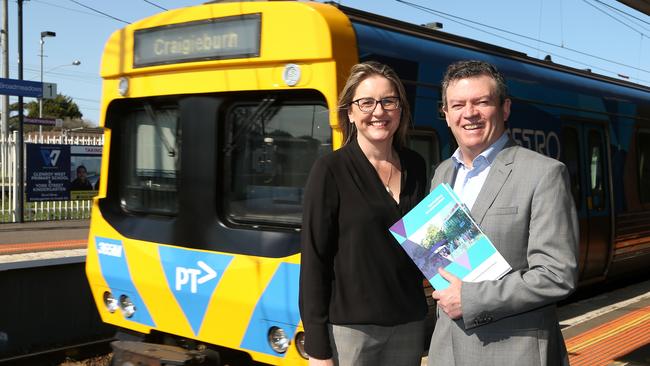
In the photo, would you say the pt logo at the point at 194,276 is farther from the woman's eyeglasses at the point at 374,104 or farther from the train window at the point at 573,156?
the train window at the point at 573,156

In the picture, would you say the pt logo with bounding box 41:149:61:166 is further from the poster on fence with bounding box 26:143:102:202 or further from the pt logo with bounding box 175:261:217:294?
the pt logo with bounding box 175:261:217:294

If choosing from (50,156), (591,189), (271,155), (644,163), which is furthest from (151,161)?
(50,156)

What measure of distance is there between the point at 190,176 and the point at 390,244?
241 cm

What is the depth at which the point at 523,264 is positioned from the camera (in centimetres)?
225

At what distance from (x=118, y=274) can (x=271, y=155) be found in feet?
4.90

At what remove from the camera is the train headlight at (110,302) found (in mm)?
5215

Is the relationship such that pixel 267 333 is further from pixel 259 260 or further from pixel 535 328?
pixel 535 328

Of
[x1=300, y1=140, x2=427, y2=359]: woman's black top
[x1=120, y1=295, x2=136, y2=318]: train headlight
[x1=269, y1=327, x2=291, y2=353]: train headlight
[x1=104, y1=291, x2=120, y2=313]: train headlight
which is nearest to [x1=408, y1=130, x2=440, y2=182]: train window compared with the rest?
[x1=269, y1=327, x2=291, y2=353]: train headlight

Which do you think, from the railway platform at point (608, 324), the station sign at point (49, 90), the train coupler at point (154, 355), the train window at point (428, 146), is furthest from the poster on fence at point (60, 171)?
the train window at point (428, 146)

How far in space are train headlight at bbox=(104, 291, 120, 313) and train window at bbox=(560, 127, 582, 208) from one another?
4.13 metres

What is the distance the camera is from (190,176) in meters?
4.84

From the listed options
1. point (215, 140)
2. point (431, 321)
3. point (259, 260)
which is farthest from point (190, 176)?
point (431, 321)

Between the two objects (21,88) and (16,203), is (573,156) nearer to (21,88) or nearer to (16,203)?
Answer: (21,88)

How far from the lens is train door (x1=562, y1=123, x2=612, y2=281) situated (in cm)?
695
